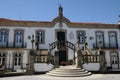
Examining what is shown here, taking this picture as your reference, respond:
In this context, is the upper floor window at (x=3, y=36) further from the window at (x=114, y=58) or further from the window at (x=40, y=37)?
the window at (x=114, y=58)

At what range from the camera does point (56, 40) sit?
2261 centimetres

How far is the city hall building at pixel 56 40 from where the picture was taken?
2367 cm

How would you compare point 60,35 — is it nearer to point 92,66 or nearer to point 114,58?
point 92,66

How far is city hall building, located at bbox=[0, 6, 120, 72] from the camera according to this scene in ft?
77.7

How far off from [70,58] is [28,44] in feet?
22.4

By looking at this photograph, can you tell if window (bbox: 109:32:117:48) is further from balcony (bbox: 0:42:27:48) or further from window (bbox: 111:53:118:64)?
balcony (bbox: 0:42:27:48)

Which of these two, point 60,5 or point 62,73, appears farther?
point 60,5

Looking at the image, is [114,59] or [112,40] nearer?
[114,59]

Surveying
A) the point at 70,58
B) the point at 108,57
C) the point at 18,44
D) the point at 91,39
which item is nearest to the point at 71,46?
the point at 70,58

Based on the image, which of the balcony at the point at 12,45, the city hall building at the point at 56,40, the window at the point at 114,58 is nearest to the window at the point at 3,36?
the city hall building at the point at 56,40

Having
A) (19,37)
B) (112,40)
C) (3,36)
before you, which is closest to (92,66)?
(112,40)

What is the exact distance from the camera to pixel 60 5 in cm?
2725

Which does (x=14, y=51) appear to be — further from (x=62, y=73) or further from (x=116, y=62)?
(x=116, y=62)

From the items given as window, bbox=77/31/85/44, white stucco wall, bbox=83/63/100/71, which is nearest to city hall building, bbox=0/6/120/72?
window, bbox=77/31/85/44
